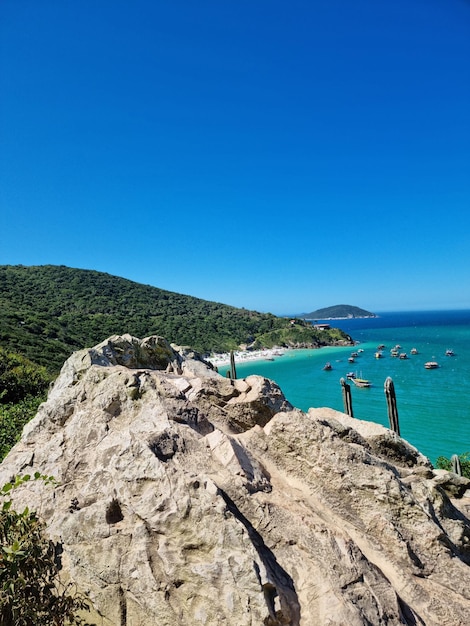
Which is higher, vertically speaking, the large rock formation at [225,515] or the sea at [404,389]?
the large rock formation at [225,515]

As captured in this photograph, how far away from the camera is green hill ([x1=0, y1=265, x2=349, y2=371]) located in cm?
5028

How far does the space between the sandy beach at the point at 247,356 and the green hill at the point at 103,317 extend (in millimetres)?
4021

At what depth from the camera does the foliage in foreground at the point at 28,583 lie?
10.5 ft

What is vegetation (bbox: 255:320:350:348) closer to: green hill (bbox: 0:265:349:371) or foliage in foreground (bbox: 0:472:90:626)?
green hill (bbox: 0:265:349:371)

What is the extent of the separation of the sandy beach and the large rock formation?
69349 mm

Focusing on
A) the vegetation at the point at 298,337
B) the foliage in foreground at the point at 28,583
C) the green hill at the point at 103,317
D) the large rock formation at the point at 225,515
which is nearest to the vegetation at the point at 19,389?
the large rock formation at the point at 225,515

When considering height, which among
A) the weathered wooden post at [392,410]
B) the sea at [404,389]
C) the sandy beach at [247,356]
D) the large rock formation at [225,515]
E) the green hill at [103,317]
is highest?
the green hill at [103,317]

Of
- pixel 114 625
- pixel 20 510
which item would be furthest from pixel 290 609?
pixel 20 510

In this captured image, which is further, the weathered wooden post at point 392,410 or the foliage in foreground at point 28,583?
the weathered wooden post at point 392,410

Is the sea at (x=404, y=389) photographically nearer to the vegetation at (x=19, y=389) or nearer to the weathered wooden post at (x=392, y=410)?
the weathered wooden post at (x=392, y=410)

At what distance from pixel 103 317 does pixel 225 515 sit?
76.1 m

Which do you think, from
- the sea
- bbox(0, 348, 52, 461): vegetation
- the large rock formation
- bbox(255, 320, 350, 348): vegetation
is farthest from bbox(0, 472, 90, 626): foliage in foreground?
bbox(255, 320, 350, 348): vegetation

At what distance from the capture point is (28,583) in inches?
142

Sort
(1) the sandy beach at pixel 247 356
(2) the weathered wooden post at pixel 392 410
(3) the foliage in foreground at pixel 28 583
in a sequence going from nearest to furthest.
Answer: (3) the foliage in foreground at pixel 28 583 < (2) the weathered wooden post at pixel 392 410 < (1) the sandy beach at pixel 247 356
